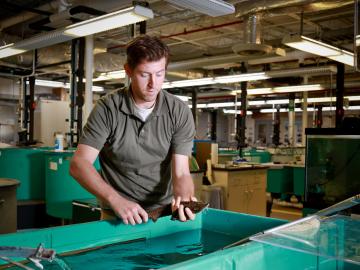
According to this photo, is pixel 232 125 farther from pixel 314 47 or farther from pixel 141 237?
pixel 141 237

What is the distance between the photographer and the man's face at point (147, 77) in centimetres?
156

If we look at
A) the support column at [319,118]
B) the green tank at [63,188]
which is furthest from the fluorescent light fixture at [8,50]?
the support column at [319,118]

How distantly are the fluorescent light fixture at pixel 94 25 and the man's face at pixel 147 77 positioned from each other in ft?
5.66

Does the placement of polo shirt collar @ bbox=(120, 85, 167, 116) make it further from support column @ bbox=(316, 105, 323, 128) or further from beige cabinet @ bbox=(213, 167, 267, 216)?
support column @ bbox=(316, 105, 323, 128)

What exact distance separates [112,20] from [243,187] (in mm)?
3010

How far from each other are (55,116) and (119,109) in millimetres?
5464

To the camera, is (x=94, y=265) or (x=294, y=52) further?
(x=294, y=52)

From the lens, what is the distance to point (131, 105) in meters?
1.70

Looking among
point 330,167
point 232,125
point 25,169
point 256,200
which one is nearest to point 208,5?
point 330,167

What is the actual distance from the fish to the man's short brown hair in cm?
62

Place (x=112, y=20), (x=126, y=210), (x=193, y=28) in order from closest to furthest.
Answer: (x=126, y=210)
(x=112, y=20)
(x=193, y=28)

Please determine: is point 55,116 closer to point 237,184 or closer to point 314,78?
point 237,184

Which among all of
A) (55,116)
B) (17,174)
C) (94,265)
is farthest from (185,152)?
(55,116)

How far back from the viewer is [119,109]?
1699 millimetres
